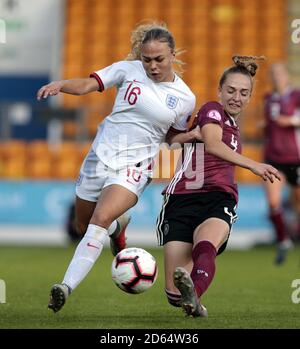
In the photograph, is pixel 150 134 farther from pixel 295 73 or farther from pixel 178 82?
pixel 295 73

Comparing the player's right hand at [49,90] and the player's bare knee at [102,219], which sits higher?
the player's right hand at [49,90]

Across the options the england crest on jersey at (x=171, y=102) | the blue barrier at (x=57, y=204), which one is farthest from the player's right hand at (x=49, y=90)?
the blue barrier at (x=57, y=204)

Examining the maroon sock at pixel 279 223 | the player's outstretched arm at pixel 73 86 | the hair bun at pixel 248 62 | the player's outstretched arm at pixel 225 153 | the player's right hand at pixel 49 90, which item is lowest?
the player's outstretched arm at pixel 225 153

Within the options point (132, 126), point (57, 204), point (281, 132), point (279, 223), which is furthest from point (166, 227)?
point (57, 204)

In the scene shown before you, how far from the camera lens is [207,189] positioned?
645 centimetres

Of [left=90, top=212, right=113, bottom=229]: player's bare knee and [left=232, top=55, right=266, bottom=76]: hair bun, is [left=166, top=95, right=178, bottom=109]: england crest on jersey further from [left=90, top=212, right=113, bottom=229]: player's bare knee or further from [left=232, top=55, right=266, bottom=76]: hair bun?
[left=90, top=212, right=113, bottom=229]: player's bare knee

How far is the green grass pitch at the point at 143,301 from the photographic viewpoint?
6000mm

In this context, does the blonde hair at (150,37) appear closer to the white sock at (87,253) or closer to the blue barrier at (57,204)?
the white sock at (87,253)

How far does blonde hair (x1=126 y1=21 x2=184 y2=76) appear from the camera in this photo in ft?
21.3

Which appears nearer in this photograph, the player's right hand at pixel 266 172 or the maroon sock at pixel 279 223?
the player's right hand at pixel 266 172

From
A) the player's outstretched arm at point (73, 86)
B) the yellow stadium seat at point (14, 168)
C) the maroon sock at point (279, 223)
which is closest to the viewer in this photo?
the player's outstretched arm at point (73, 86)

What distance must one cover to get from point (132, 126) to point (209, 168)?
0.66 meters

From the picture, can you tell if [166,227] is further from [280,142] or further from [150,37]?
[280,142]

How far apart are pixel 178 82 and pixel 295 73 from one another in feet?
41.2
